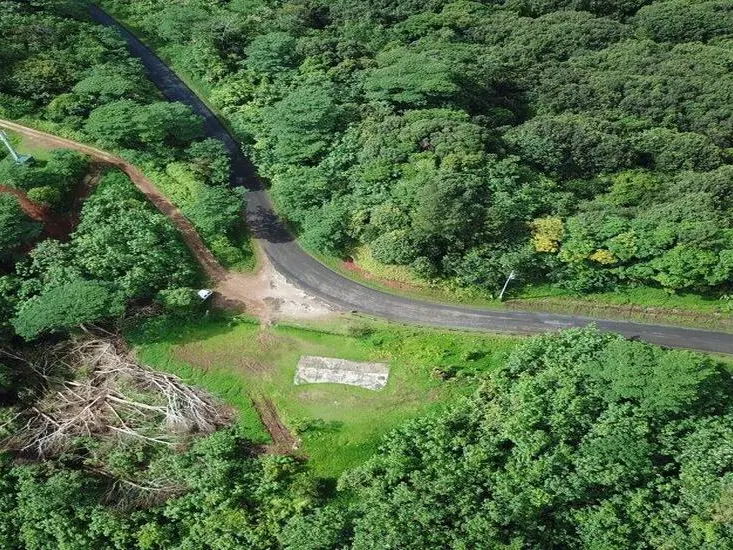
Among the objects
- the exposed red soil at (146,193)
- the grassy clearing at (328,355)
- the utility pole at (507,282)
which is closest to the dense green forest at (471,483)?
the grassy clearing at (328,355)

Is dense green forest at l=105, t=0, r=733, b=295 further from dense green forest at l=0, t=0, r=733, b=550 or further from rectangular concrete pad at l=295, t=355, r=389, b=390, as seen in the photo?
rectangular concrete pad at l=295, t=355, r=389, b=390

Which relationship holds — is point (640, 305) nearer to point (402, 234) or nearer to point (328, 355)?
point (402, 234)

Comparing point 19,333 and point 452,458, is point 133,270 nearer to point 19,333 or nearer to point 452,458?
point 19,333

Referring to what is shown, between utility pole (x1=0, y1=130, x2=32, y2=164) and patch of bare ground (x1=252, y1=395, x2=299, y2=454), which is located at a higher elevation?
utility pole (x1=0, y1=130, x2=32, y2=164)

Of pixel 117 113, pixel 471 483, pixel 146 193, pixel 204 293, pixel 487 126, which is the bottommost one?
pixel 471 483

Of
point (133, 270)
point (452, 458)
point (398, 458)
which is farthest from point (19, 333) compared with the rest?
point (452, 458)

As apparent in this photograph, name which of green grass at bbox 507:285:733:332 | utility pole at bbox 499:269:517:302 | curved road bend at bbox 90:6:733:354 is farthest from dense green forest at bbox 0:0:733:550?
curved road bend at bbox 90:6:733:354

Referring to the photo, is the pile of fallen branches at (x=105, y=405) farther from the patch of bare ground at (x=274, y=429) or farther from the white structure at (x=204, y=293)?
the white structure at (x=204, y=293)

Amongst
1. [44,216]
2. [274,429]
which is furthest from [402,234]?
[44,216]
